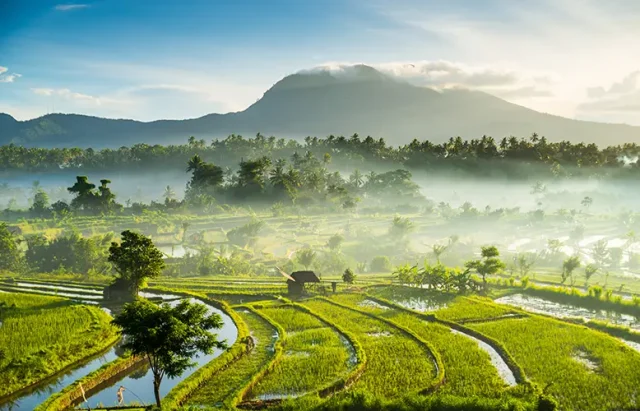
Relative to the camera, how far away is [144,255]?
27.4 metres

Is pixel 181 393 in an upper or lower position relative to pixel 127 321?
lower

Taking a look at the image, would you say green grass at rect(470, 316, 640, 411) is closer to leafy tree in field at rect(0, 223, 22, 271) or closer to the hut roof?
the hut roof

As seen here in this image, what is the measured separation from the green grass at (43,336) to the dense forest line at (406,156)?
6567 cm

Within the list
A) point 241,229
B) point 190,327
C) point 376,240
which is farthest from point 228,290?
point 376,240

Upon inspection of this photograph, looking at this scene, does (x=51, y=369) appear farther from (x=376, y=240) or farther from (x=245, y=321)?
(x=376, y=240)

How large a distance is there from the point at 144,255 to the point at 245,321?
7.19m

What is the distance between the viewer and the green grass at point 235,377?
1568 cm

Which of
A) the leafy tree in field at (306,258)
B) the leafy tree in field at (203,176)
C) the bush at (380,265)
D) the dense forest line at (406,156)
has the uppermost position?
the dense forest line at (406,156)

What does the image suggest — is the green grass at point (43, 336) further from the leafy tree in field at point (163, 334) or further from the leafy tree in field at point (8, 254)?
the leafy tree in field at point (8, 254)

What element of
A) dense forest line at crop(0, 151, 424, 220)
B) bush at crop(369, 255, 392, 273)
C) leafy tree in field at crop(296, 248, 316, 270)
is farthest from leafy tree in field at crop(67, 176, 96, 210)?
bush at crop(369, 255, 392, 273)

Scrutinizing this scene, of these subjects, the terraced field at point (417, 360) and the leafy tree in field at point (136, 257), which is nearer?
the terraced field at point (417, 360)

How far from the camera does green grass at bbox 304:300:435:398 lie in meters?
16.8

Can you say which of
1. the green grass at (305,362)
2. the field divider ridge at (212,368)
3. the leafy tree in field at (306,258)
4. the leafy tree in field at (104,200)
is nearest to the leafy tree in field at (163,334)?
the field divider ridge at (212,368)

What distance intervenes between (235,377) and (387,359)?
616 centimetres
